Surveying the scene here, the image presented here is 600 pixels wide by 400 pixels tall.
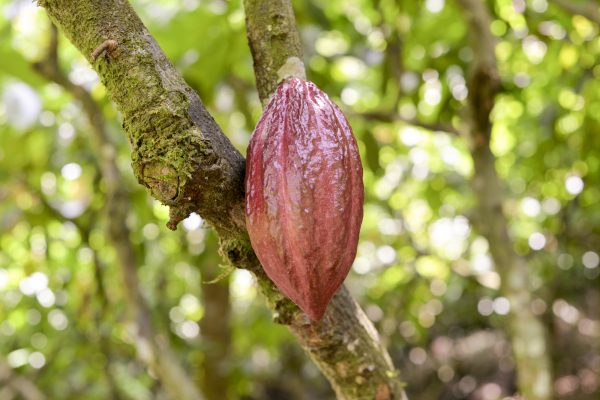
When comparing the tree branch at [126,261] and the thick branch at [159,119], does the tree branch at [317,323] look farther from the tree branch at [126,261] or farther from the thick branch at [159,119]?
the tree branch at [126,261]

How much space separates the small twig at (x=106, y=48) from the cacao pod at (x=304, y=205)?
159 mm

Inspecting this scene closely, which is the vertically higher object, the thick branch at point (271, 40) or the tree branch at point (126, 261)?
the thick branch at point (271, 40)

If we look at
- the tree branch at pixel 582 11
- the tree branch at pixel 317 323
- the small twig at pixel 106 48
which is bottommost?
the tree branch at pixel 582 11

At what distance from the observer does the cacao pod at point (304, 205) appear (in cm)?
64

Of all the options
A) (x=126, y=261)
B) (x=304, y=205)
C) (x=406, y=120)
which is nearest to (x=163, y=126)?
(x=304, y=205)

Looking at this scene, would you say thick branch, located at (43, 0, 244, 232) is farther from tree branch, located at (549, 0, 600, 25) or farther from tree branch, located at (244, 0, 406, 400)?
tree branch, located at (549, 0, 600, 25)

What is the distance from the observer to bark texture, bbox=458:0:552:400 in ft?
4.81

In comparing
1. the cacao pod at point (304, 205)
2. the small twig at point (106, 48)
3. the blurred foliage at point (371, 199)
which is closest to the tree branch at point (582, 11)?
the blurred foliage at point (371, 199)

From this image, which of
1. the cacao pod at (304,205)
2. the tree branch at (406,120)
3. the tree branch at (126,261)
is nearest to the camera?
the cacao pod at (304,205)

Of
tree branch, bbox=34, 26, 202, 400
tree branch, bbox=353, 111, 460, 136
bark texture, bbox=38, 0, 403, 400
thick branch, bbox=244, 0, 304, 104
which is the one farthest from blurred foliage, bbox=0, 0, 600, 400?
bark texture, bbox=38, 0, 403, 400

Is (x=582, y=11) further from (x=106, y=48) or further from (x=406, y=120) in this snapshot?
(x=106, y=48)

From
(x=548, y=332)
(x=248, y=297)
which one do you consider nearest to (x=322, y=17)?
(x=548, y=332)

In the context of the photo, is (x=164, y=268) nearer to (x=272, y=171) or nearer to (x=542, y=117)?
(x=542, y=117)

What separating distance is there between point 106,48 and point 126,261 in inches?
42.1
